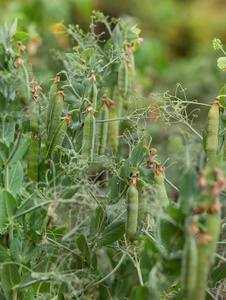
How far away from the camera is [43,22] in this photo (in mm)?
2590

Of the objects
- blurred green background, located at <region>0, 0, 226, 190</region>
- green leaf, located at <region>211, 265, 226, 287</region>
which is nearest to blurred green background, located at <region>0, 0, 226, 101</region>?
blurred green background, located at <region>0, 0, 226, 190</region>

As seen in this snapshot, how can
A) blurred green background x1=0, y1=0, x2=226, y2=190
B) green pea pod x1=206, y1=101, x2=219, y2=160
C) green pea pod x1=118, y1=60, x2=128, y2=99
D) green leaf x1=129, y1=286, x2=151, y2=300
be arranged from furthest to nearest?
1. blurred green background x1=0, y1=0, x2=226, y2=190
2. green pea pod x1=118, y1=60, x2=128, y2=99
3. green pea pod x1=206, y1=101, x2=219, y2=160
4. green leaf x1=129, y1=286, x2=151, y2=300

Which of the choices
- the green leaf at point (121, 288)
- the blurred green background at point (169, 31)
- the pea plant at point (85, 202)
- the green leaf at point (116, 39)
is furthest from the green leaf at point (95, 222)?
the blurred green background at point (169, 31)

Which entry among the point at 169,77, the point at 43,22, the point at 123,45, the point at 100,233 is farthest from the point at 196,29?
the point at 100,233

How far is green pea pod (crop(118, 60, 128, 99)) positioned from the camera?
2.68ft

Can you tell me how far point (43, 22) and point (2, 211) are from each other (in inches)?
83.4

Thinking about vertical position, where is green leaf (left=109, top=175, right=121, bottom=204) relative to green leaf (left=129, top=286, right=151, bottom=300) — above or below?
above

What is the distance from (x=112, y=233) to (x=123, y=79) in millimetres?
278

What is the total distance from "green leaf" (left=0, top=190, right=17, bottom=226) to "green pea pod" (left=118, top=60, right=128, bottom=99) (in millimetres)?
312

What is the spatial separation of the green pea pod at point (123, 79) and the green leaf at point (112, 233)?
0.25m

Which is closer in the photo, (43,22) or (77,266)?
(77,266)

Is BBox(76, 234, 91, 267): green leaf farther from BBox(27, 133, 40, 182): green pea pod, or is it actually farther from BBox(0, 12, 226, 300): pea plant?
BBox(27, 133, 40, 182): green pea pod

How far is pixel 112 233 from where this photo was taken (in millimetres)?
696

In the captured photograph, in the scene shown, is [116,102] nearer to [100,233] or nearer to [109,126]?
[109,126]
